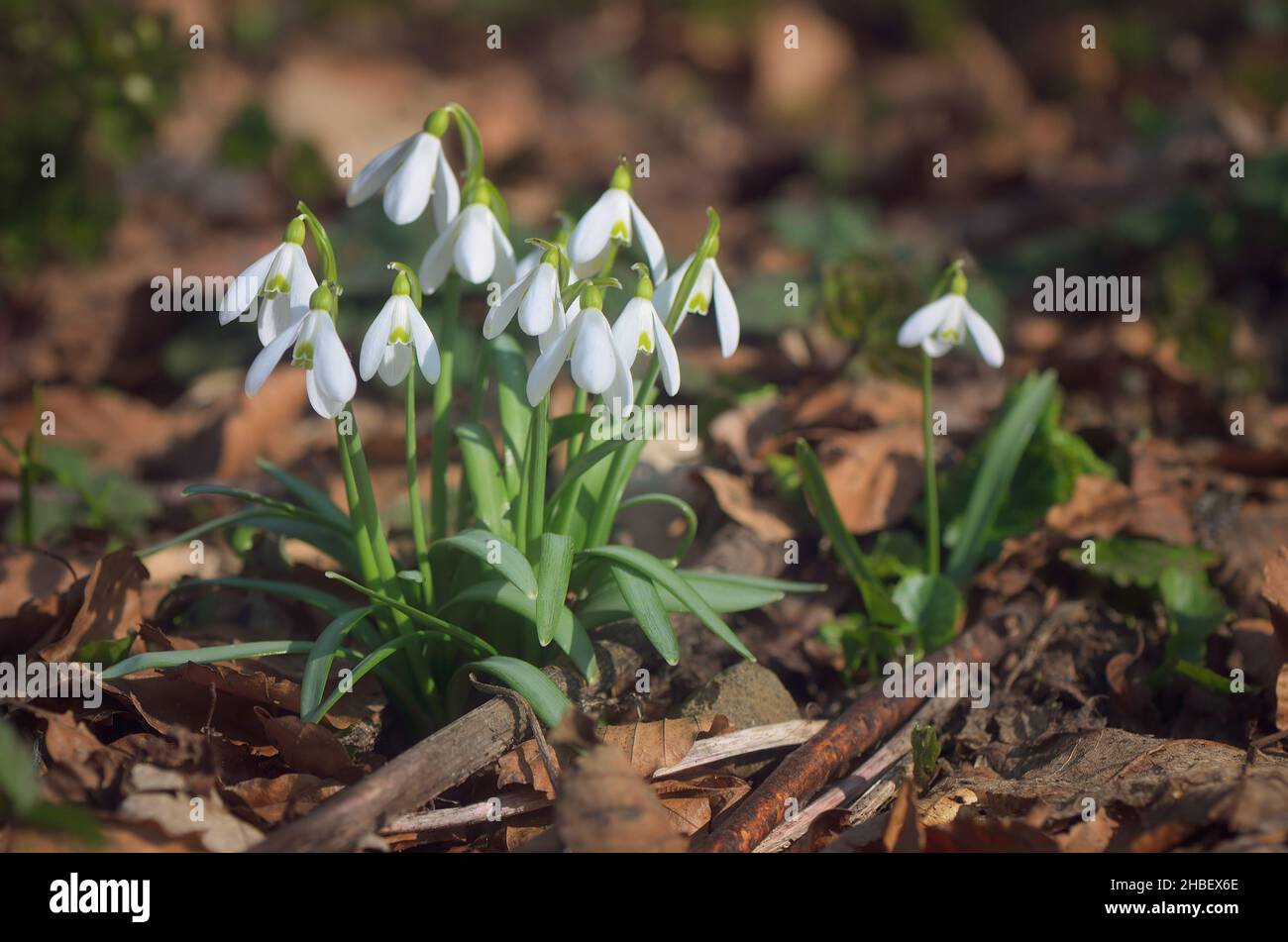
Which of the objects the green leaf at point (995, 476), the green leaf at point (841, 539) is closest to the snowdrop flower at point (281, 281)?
the green leaf at point (841, 539)

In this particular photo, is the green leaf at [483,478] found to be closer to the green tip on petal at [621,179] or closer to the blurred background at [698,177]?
the green tip on petal at [621,179]

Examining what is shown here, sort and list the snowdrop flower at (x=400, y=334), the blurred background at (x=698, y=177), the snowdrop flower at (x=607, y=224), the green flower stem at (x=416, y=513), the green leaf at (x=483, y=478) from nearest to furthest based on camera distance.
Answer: the snowdrop flower at (x=400, y=334) < the snowdrop flower at (x=607, y=224) < the green flower stem at (x=416, y=513) < the green leaf at (x=483, y=478) < the blurred background at (x=698, y=177)

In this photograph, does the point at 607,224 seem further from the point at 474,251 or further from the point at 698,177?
the point at 698,177

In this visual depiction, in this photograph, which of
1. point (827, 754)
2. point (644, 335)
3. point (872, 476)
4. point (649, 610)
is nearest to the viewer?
point (644, 335)

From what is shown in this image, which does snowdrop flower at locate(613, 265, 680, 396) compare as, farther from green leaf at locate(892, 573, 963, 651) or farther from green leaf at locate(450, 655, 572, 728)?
green leaf at locate(892, 573, 963, 651)

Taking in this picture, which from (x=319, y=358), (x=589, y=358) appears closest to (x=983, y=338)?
(x=589, y=358)

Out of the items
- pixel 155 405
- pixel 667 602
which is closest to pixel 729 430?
pixel 667 602

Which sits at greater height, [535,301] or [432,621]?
[535,301]
